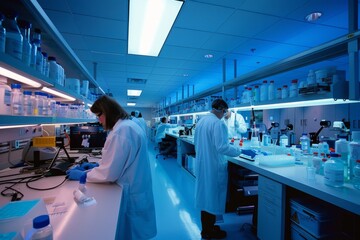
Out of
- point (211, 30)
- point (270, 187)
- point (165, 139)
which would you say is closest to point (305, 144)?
point (270, 187)

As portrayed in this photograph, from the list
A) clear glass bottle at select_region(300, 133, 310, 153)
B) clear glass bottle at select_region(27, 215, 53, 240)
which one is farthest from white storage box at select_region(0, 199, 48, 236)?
clear glass bottle at select_region(300, 133, 310, 153)

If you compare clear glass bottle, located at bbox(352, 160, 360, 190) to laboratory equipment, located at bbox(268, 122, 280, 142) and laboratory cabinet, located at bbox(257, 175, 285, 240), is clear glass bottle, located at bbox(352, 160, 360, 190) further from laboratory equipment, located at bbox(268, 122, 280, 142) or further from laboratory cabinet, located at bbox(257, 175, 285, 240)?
laboratory equipment, located at bbox(268, 122, 280, 142)

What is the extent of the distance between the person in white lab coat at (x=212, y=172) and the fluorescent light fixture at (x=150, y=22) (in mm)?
1324

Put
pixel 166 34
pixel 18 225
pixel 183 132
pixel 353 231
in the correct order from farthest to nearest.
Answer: pixel 183 132 → pixel 166 34 → pixel 353 231 → pixel 18 225

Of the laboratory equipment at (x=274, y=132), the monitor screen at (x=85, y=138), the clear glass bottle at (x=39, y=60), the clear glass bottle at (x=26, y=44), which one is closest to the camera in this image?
the clear glass bottle at (x=26, y=44)

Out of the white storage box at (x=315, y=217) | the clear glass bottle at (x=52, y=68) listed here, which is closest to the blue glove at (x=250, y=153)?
the white storage box at (x=315, y=217)

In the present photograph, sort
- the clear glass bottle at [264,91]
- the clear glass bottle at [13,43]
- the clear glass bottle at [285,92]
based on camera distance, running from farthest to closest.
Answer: the clear glass bottle at [264,91]
the clear glass bottle at [285,92]
the clear glass bottle at [13,43]

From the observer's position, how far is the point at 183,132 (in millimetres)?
4789

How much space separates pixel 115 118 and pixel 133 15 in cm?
143

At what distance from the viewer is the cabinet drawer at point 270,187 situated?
1.41 metres

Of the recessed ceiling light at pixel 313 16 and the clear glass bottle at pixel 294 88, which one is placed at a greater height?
the recessed ceiling light at pixel 313 16

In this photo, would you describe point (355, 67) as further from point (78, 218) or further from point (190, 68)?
point (190, 68)

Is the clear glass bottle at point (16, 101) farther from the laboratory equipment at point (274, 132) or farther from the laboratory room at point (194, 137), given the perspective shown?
the laboratory equipment at point (274, 132)

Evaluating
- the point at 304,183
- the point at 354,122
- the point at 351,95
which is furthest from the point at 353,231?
the point at 354,122
